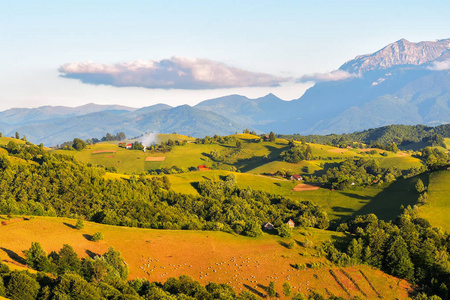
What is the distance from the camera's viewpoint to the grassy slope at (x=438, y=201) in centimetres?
10314

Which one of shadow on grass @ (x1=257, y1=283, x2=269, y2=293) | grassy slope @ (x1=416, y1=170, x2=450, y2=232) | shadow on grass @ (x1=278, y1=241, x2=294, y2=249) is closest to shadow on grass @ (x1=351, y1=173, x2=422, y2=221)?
grassy slope @ (x1=416, y1=170, x2=450, y2=232)

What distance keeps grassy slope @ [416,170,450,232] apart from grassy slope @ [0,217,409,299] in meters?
41.3

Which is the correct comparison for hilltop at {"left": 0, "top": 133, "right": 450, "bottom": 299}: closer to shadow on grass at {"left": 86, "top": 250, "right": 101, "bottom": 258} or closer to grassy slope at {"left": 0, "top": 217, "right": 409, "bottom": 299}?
grassy slope at {"left": 0, "top": 217, "right": 409, "bottom": 299}

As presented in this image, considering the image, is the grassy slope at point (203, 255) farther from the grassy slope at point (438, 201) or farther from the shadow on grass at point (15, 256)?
the grassy slope at point (438, 201)

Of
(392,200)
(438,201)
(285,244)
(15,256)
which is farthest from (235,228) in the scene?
(438,201)

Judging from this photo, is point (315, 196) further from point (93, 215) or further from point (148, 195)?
point (93, 215)

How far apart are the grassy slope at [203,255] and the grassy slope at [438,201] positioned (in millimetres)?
41310

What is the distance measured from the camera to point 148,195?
12219 cm

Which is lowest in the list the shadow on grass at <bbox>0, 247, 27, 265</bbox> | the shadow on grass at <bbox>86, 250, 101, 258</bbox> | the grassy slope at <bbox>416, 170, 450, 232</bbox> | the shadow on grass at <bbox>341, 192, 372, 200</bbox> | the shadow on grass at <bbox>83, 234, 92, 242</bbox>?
the shadow on grass at <bbox>341, 192, 372, 200</bbox>

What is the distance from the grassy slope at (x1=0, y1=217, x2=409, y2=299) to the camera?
210ft

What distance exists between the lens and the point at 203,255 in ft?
237

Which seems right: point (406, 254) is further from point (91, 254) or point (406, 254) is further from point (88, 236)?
point (88, 236)

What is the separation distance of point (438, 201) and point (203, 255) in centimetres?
8018

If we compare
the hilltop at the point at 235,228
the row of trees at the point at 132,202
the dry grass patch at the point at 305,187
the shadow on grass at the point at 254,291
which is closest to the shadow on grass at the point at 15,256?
the hilltop at the point at 235,228
